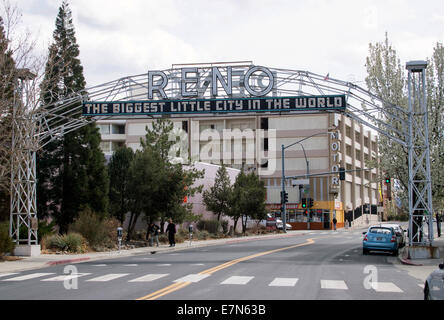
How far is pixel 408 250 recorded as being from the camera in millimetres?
25359

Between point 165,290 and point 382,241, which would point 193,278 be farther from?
point 382,241

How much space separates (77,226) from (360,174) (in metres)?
76.3

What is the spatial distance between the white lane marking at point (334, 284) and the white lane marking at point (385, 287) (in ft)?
2.64

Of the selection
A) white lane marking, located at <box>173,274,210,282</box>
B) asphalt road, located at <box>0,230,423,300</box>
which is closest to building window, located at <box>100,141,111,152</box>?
asphalt road, located at <box>0,230,423,300</box>

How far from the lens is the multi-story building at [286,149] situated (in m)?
83.5

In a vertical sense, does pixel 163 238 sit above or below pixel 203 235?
above

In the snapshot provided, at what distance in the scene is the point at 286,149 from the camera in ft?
283

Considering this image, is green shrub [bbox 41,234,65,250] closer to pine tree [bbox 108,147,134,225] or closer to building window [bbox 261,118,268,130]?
pine tree [bbox 108,147,134,225]

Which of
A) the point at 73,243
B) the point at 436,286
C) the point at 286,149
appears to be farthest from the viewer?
the point at 286,149

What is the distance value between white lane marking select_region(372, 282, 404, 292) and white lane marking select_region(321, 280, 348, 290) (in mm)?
804

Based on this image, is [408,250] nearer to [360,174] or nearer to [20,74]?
[20,74]

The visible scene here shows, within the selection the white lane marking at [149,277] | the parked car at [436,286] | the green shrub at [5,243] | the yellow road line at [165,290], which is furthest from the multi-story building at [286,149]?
the parked car at [436,286]

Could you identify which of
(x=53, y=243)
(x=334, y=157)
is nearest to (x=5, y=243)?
(x=53, y=243)

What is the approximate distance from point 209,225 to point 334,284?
36353mm
